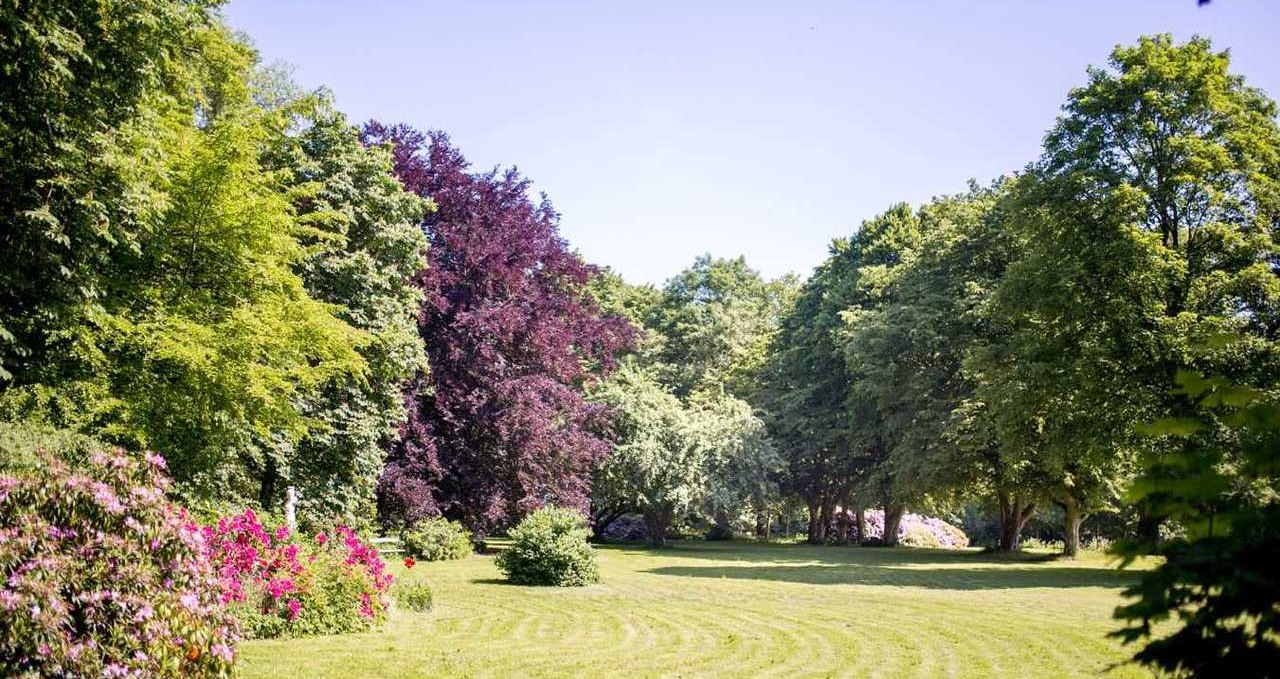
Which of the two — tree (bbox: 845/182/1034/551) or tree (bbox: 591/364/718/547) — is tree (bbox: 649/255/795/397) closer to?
tree (bbox: 591/364/718/547)

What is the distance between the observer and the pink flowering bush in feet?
20.9

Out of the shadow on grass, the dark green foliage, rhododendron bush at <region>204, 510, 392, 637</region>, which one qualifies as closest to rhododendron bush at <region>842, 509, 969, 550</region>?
the shadow on grass

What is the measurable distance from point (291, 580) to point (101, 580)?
14.4 ft

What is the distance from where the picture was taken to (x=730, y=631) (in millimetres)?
12055

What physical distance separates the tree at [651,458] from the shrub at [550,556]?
504 inches

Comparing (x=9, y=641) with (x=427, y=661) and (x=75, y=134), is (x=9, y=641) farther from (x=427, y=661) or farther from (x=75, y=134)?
(x=75, y=134)

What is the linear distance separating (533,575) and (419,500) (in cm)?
700

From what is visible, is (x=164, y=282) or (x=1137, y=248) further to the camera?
(x=1137, y=248)

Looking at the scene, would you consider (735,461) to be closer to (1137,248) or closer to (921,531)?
(921,531)

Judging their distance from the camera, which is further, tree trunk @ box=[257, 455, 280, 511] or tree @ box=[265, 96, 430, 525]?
tree @ box=[265, 96, 430, 525]

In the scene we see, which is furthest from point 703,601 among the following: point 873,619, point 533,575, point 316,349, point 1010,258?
point 1010,258

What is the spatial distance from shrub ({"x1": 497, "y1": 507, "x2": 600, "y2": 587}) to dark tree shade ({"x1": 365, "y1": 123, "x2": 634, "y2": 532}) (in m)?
6.55

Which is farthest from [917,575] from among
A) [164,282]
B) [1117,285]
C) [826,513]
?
[826,513]

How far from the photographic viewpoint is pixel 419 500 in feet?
81.3
